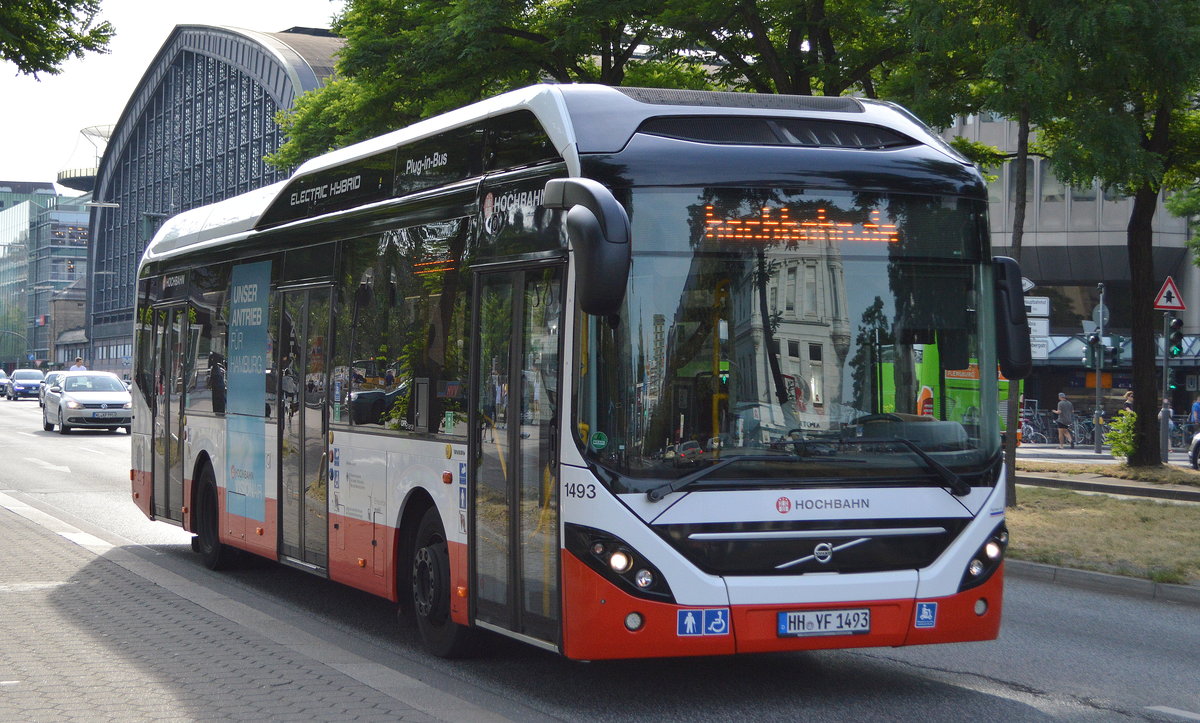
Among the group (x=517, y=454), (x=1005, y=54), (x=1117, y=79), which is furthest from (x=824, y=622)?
(x=1117, y=79)

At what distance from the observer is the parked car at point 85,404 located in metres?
38.9

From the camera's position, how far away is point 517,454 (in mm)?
7383

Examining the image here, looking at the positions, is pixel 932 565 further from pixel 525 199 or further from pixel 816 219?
pixel 525 199

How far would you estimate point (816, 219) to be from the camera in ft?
23.2

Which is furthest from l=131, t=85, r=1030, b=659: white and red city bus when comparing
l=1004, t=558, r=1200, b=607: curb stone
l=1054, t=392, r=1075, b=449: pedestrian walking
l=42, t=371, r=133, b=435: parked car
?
l=1054, t=392, r=1075, b=449: pedestrian walking

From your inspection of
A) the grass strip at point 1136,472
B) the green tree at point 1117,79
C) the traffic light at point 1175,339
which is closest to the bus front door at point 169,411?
the green tree at point 1117,79

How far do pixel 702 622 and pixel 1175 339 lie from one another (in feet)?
75.2

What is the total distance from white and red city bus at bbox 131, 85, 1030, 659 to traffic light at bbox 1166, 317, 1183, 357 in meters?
21.0

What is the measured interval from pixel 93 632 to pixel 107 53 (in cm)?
1255

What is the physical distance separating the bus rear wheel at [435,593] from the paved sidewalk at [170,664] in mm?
399

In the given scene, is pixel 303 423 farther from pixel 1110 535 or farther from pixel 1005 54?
pixel 1005 54

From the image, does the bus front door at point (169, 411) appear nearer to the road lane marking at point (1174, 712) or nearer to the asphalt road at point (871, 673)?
the asphalt road at point (871, 673)

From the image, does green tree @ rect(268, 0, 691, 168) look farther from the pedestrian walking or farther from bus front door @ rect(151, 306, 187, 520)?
the pedestrian walking

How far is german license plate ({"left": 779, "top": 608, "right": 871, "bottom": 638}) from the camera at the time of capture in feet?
22.2
